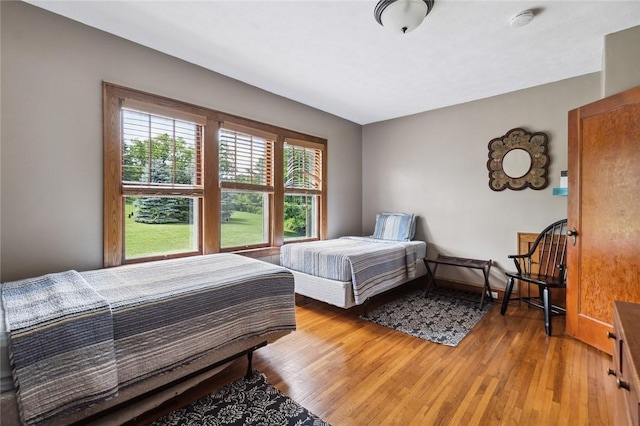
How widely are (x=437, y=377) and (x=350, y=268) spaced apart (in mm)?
1198

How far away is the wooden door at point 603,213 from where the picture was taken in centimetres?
208

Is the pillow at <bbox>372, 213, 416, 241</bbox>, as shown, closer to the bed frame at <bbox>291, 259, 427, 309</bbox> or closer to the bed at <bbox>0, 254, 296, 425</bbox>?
the bed frame at <bbox>291, 259, 427, 309</bbox>

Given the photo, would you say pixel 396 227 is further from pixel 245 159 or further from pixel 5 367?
pixel 5 367

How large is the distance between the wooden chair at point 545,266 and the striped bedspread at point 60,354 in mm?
3405

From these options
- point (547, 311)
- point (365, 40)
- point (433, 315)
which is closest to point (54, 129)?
point (365, 40)

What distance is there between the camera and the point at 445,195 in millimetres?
4090

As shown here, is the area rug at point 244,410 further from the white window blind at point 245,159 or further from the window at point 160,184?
the white window blind at point 245,159

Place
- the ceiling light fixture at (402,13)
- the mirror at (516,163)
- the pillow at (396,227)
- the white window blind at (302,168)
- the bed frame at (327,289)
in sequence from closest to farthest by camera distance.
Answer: the ceiling light fixture at (402,13), the bed frame at (327,289), the mirror at (516,163), the white window blind at (302,168), the pillow at (396,227)

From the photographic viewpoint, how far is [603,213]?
7.45 feet

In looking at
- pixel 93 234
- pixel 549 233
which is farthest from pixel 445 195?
pixel 93 234

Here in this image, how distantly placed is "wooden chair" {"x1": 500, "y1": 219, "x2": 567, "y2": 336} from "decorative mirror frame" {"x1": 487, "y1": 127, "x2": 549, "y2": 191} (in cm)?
58

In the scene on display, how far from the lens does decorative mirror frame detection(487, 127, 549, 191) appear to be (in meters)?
3.31

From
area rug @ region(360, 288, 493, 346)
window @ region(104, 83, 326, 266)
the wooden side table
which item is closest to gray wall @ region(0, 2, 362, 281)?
window @ region(104, 83, 326, 266)

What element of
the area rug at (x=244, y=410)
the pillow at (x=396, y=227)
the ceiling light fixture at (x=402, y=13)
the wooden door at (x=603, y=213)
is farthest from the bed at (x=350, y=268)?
the ceiling light fixture at (x=402, y=13)
